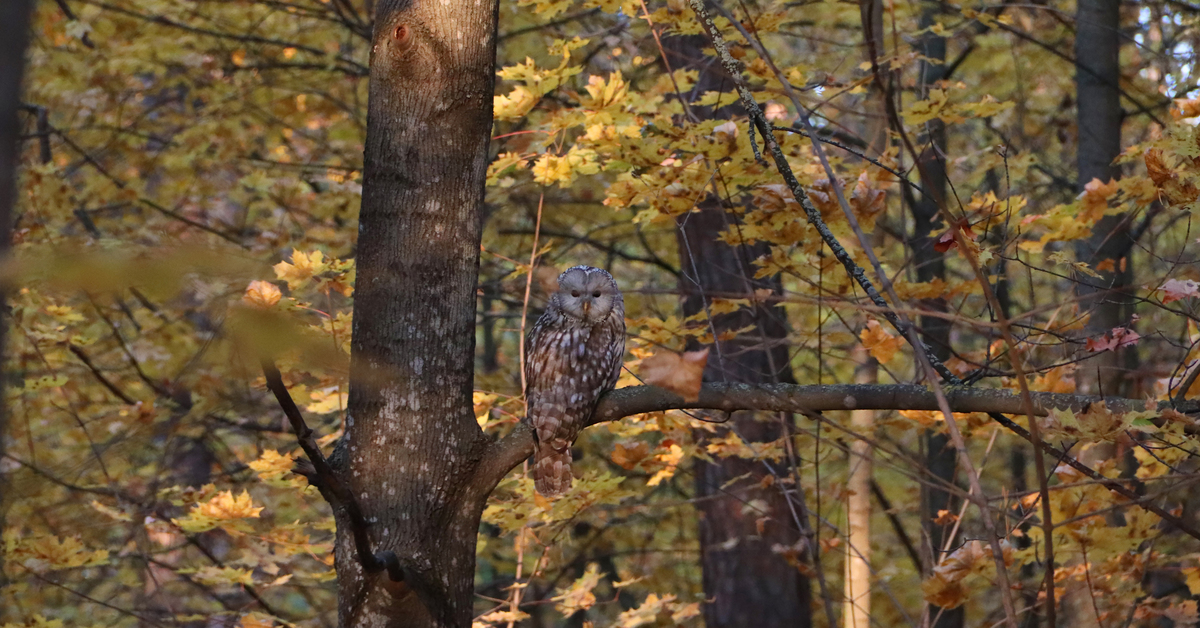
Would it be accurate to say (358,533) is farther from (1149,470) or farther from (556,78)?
(1149,470)

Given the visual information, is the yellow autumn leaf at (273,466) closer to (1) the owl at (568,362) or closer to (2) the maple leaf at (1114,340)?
(1) the owl at (568,362)

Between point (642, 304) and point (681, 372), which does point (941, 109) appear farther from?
point (642, 304)

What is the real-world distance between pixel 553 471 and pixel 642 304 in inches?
104

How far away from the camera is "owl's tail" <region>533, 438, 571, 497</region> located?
11.0ft

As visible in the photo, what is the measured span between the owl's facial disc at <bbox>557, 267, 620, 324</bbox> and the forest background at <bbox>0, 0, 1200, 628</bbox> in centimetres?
17

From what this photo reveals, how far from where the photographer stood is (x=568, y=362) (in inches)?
135

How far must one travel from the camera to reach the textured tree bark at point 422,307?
2.17 meters

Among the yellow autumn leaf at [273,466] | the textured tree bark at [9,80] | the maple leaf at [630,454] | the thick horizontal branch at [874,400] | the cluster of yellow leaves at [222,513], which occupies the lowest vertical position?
the cluster of yellow leaves at [222,513]

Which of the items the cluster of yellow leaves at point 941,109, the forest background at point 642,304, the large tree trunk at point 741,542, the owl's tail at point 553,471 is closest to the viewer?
the forest background at point 642,304

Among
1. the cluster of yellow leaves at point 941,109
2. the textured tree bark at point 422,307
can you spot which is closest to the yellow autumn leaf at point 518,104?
the textured tree bark at point 422,307

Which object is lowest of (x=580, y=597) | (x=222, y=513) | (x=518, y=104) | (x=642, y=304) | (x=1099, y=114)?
(x=580, y=597)

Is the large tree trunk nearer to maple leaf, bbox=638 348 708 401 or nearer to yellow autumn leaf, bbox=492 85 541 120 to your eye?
yellow autumn leaf, bbox=492 85 541 120

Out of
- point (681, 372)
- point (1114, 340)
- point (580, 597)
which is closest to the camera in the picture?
point (681, 372)

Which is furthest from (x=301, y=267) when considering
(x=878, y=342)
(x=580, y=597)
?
(x=878, y=342)
